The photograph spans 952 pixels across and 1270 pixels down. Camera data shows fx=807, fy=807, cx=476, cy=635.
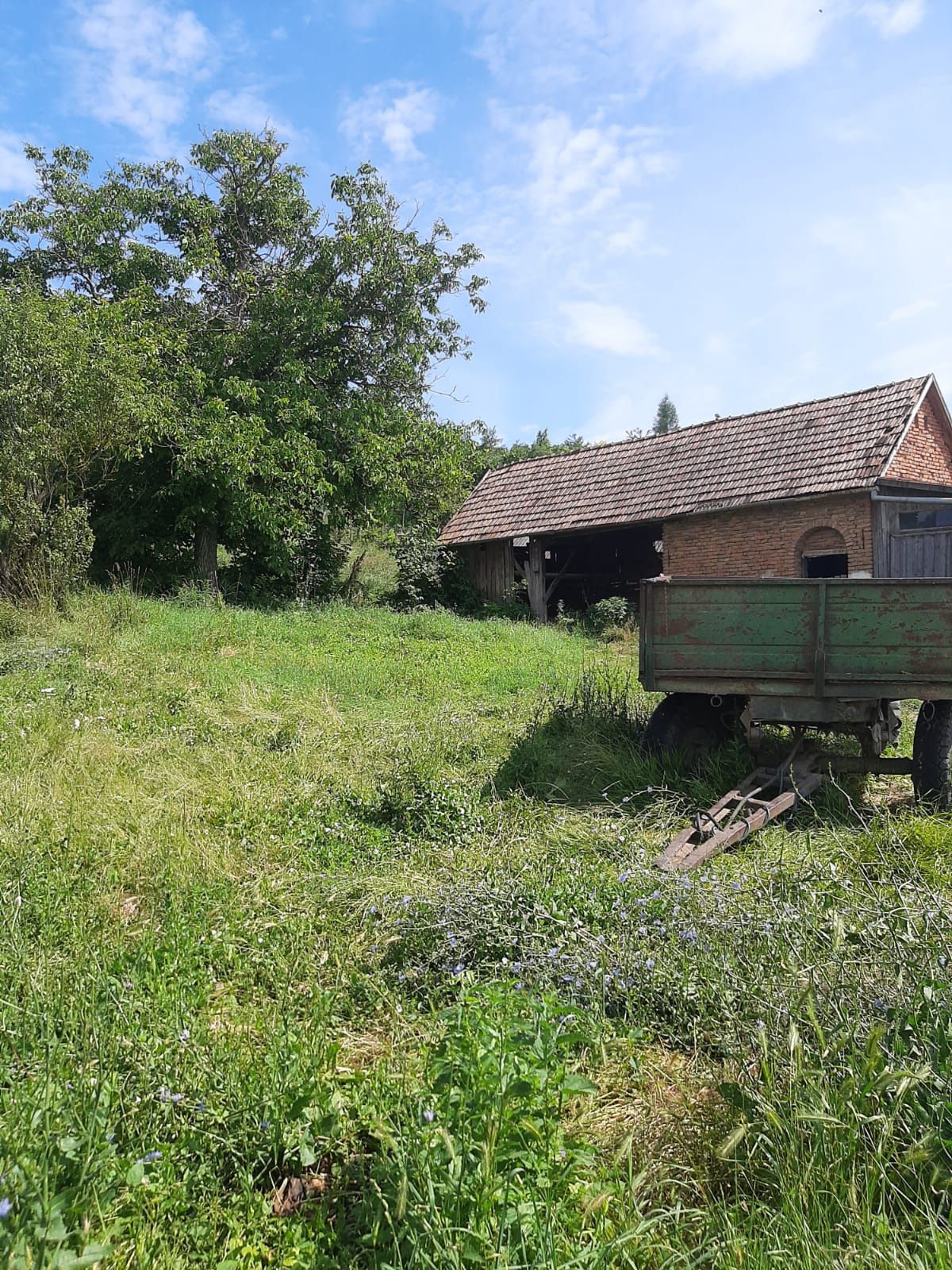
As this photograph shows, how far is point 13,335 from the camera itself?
11.8 meters

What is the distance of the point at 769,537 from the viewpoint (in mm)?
16328

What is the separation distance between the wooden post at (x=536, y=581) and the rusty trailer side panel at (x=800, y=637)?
1361 cm

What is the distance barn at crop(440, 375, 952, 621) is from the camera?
15.1 m

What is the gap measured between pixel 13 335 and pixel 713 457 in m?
13.8

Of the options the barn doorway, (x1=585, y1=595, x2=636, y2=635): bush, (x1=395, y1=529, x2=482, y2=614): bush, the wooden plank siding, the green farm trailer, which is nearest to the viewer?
the green farm trailer

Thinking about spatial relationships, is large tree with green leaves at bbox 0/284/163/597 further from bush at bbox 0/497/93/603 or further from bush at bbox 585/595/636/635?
bush at bbox 585/595/636/635

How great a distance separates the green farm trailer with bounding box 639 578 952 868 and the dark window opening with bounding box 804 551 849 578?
10.2 m

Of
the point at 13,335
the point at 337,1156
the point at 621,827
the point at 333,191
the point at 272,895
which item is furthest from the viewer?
the point at 333,191

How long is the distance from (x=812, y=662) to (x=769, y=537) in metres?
10.9

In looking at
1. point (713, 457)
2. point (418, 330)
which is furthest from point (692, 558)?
point (418, 330)

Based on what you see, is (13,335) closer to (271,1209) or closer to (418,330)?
(418,330)

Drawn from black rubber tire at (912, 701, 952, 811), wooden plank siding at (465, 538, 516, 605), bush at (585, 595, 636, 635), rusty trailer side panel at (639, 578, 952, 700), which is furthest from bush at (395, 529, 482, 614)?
black rubber tire at (912, 701, 952, 811)

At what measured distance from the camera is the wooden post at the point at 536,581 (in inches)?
801

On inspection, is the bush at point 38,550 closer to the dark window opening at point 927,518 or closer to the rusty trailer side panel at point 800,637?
the rusty trailer side panel at point 800,637
